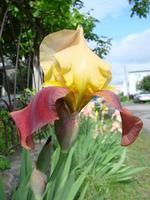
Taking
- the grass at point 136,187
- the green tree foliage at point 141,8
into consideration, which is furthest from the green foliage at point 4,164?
the green tree foliage at point 141,8

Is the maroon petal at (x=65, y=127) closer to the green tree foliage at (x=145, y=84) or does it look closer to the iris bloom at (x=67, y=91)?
the iris bloom at (x=67, y=91)

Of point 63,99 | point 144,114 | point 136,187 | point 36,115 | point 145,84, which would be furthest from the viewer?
point 145,84

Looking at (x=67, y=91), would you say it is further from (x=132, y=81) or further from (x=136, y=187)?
(x=132, y=81)

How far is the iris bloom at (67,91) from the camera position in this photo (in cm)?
158

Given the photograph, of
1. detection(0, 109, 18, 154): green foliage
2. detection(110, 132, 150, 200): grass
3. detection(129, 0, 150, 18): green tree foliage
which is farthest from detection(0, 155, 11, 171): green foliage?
detection(129, 0, 150, 18): green tree foliage

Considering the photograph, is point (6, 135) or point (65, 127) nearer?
point (65, 127)

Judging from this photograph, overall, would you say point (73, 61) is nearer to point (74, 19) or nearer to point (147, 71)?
point (74, 19)

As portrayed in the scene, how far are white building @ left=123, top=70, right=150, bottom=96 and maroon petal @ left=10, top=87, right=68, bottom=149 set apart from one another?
79.2 m

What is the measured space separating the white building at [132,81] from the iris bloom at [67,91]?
78940mm

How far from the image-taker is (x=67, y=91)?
170cm

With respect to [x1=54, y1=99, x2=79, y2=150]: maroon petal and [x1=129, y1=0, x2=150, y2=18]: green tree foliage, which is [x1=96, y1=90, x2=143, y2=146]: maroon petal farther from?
[x1=129, y1=0, x2=150, y2=18]: green tree foliage

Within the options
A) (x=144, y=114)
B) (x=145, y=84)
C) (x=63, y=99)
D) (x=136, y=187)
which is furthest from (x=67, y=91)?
(x=145, y=84)

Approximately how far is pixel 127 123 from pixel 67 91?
0.79 ft

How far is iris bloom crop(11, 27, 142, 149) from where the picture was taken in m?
1.58
